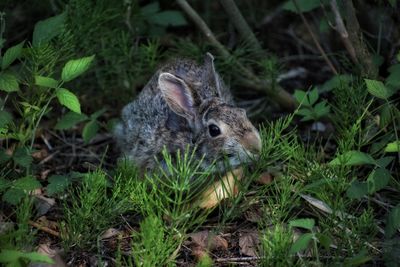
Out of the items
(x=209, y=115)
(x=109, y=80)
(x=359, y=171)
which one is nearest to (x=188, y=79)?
(x=209, y=115)

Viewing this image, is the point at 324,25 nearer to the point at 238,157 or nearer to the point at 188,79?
the point at 188,79

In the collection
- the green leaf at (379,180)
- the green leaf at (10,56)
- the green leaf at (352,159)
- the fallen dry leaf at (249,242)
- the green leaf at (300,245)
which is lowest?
the fallen dry leaf at (249,242)

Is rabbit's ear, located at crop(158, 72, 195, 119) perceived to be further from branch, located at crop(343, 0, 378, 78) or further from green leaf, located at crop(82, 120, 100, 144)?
branch, located at crop(343, 0, 378, 78)

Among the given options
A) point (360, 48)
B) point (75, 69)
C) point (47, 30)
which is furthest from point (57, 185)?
point (360, 48)

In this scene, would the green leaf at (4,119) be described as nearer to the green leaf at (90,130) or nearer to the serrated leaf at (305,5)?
the green leaf at (90,130)

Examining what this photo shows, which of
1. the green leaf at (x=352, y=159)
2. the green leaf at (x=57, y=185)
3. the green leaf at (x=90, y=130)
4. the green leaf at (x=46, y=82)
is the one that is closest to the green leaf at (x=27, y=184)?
the green leaf at (x=57, y=185)

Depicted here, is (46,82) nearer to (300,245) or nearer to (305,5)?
(300,245)
